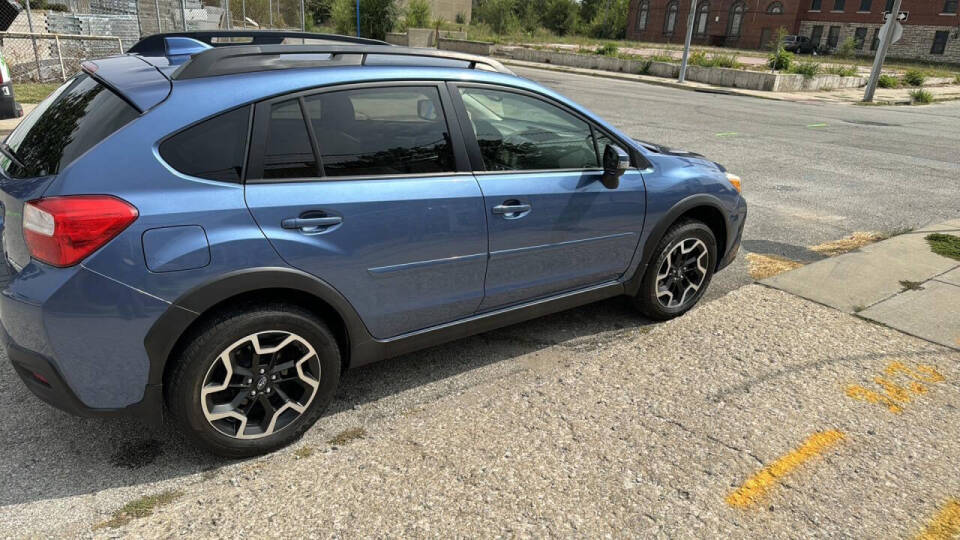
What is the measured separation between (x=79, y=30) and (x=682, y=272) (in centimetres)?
1841

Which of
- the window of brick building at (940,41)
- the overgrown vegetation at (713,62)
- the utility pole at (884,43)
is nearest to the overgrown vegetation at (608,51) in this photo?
the overgrown vegetation at (713,62)

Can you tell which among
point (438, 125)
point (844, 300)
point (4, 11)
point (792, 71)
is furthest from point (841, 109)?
point (4, 11)

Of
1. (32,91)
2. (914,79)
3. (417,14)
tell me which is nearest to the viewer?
(32,91)

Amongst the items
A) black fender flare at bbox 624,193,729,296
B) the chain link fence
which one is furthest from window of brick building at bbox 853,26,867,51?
black fender flare at bbox 624,193,729,296

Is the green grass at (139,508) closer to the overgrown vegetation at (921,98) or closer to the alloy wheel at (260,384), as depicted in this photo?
the alloy wheel at (260,384)

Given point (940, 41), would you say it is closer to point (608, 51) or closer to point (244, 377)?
point (608, 51)

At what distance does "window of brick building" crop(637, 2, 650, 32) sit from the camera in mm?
73562

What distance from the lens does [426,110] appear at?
327 centimetres

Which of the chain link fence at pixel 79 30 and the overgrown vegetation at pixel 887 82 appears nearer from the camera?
the chain link fence at pixel 79 30

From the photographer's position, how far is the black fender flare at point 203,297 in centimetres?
253

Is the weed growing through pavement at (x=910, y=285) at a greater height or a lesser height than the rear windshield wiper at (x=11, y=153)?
lesser

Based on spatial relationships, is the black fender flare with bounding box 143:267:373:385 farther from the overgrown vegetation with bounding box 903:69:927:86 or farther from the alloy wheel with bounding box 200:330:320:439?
the overgrown vegetation with bounding box 903:69:927:86

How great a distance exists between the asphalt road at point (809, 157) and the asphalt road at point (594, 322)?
3 centimetres

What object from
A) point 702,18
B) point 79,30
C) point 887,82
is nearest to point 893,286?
point 79,30
